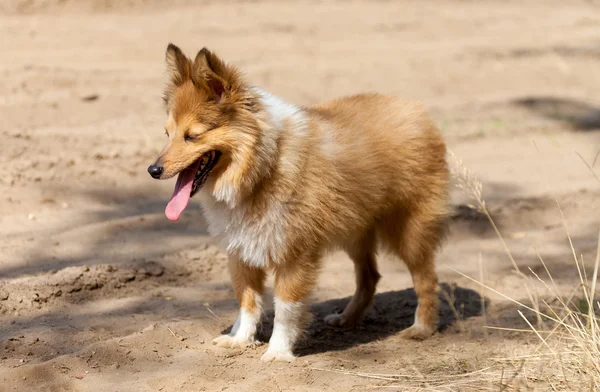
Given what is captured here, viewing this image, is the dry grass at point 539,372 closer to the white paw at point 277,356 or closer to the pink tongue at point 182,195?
the white paw at point 277,356

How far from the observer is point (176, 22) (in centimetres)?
1255

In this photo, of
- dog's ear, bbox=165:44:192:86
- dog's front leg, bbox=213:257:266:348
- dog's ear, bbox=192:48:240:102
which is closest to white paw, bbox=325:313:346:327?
dog's front leg, bbox=213:257:266:348

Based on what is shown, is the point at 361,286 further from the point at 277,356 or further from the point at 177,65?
the point at 177,65

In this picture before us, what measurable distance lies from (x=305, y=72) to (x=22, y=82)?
375 cm

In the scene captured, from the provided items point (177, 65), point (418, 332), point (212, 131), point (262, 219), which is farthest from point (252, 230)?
point (418, 332)

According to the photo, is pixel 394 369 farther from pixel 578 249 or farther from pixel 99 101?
pixel 99 101

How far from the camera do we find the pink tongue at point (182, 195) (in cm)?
489

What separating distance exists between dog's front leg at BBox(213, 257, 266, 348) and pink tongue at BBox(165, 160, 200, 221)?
0.66m

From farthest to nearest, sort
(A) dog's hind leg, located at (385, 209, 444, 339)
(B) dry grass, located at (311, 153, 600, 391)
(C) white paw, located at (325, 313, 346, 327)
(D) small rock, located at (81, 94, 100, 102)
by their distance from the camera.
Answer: (D) small rock, located at (81, 94, 100, 102) → (C) white paw, located at (325, 313, 346, 327) → (A) dog's hind leg, located at (385, 209, 444, 339) → (B) dry grass, located at (311, 153, 600, 391)

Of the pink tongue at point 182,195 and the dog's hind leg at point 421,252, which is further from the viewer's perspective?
the dog's hind leg at point 421,252

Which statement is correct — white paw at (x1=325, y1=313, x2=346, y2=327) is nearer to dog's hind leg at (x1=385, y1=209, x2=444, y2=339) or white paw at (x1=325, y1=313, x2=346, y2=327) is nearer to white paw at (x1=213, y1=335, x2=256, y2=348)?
dog's hind leg at (x1=385, y1=209, x2=444, y2=339)

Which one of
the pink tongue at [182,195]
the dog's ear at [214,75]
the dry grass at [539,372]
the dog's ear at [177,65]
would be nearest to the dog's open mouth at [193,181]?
the pink tongue at [182,195]

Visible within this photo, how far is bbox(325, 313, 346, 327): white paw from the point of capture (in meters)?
6.17

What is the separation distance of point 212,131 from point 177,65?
0.50 m
